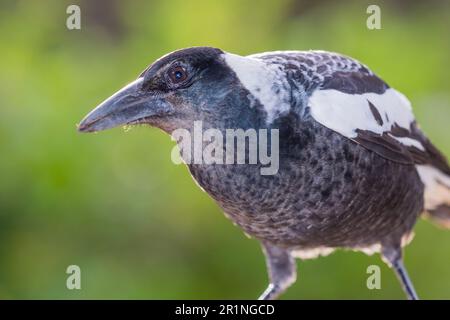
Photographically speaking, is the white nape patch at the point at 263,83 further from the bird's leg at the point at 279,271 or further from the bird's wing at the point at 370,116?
the bird's leg at the point at 279,271

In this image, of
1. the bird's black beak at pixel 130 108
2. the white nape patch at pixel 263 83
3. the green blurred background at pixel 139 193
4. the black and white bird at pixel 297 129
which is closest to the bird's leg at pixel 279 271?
the black and white bird at pixel 297 129

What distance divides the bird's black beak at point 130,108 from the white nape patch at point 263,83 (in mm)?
229

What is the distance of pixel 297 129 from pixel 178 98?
0.36m

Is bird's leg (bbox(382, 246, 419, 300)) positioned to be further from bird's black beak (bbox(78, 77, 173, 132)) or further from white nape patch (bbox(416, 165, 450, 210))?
bird's black beak (bbox(78, 77, 173, 132))

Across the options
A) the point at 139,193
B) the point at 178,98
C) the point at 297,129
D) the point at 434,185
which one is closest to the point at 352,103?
the point at 297,129

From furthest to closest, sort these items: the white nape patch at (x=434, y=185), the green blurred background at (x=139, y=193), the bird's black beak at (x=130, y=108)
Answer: the green blurred background at (x=139, y=193)
the white nape patch at (x=434, y=185)
the bird's black beak at (x=130, y=108)

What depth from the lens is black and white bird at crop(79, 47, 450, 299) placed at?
8.55 feet

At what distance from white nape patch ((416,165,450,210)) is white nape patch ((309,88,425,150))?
0.13m

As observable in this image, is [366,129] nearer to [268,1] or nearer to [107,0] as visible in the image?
[268,1]

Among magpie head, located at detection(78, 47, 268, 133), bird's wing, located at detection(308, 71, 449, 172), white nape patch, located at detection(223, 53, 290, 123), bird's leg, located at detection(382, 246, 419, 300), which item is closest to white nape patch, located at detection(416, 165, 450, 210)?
bird's wing, located at detection(308, 71, 449, 172)

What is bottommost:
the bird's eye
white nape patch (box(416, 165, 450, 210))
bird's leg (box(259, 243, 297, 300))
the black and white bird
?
bird's leg (box(259, 243, 297, 300))

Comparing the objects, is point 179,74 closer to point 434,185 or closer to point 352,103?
point 352,103

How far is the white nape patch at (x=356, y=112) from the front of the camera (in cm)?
274
